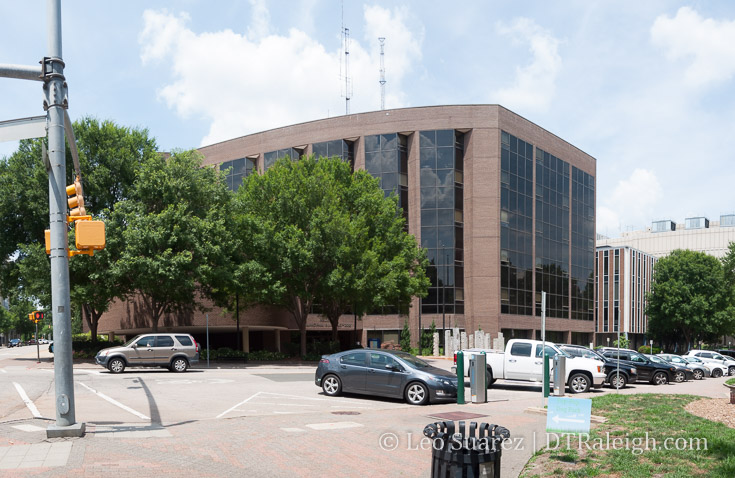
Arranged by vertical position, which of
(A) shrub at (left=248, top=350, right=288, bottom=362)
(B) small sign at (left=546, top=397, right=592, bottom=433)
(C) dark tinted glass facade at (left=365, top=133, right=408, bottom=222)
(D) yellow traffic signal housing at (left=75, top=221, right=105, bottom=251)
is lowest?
(A) shrub at (left=248, top=350, right=288, bottom=362)

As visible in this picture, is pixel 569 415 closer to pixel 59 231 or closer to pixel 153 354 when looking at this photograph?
pixel 59 231

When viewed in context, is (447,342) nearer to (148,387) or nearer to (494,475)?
(148,387)

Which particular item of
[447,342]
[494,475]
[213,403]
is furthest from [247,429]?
[447,342]

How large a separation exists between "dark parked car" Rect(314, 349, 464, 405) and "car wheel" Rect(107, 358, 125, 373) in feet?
40.1

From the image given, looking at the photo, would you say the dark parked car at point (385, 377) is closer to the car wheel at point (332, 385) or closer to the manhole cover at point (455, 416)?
the car wheel at point (332, 385)

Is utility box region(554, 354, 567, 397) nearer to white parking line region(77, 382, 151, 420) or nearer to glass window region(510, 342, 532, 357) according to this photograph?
glass window region(510, 342, 532, 357)

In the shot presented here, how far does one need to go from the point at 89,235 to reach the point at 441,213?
4809cm

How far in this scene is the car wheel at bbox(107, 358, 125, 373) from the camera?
26250 millimetres

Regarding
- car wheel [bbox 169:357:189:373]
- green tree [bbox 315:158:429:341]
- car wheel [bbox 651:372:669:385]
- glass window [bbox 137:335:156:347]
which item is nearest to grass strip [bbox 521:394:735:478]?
car wheel [bbox 651:372:669:385]

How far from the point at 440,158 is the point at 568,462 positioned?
1956 inches

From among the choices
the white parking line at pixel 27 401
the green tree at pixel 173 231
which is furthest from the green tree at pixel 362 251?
the white parking line at pixel 27 401

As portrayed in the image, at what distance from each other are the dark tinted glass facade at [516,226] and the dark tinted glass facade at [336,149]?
13910mm

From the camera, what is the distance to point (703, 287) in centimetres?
7538

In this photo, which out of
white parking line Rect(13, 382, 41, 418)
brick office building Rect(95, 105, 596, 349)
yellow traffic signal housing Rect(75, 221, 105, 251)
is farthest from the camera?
brick office building Rect(95, 105, 596, 349)
